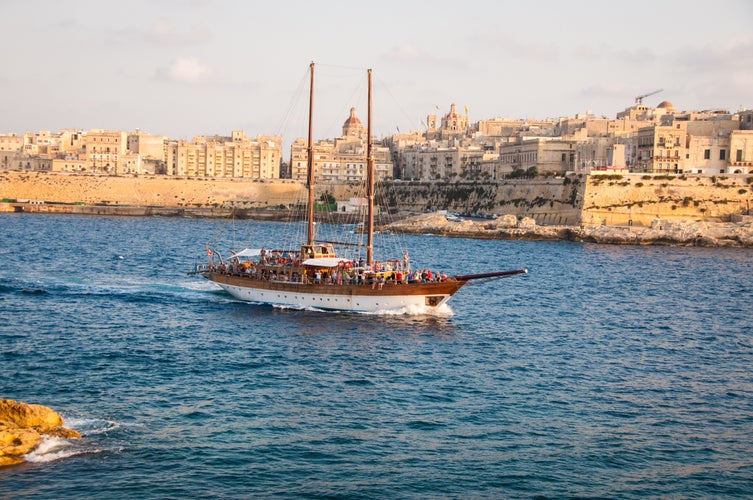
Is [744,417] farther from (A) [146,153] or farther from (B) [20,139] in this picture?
(B) [20,139]

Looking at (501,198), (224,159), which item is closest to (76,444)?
(501,198)

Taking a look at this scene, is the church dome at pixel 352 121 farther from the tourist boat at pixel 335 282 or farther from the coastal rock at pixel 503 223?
the tourist boat at pixel 335 282

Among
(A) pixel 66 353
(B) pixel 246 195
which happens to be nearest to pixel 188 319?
(A) pixel 66 353

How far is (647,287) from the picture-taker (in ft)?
128

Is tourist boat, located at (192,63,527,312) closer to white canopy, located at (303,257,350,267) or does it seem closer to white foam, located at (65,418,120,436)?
white canopy, located at (303,257,350,267)

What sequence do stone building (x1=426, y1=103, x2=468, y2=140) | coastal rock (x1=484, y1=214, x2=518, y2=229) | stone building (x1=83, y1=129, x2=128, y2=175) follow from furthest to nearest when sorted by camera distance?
stone building (x1=426, y1=103, x2=468, y2=140) → stone building (x1=83, y1=129, x2=128, y2=175) → coastal rock (x1=484, y1=214, x2=518, y2=229)

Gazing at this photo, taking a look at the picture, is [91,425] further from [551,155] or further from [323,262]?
[551,155]

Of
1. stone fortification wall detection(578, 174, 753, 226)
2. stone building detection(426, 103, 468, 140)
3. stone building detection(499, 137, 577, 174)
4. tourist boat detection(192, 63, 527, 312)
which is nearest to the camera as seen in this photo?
tourist boat detection(192, 63, 527, 312)

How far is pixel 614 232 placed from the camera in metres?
64.1

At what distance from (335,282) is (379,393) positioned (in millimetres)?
11735

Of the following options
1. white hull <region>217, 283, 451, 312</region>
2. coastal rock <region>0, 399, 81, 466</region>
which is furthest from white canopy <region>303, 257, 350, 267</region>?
coastal rock <region>0, 399, 81, 466</region>

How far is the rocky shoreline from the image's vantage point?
61938 millimetres

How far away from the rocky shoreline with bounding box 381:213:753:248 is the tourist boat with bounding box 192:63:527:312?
3417cm

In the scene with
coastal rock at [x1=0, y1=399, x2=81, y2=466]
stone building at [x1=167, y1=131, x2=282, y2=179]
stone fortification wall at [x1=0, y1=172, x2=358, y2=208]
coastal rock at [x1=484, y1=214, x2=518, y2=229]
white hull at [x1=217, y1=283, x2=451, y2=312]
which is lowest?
coastal rock at [x1=0, y1=399, x2=81, y2=466]
